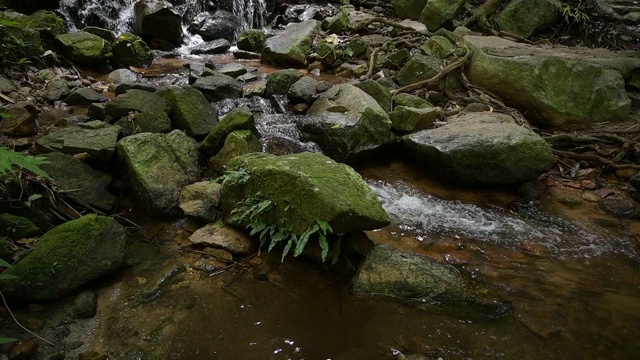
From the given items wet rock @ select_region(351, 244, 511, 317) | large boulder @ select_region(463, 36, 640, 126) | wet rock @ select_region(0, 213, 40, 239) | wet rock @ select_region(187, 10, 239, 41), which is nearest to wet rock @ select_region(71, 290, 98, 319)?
wet rock @ select_region(0, 213, 40, 239)

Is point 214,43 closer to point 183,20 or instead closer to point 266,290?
point 183,20

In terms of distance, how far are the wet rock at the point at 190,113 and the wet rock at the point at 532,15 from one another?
29.3ft

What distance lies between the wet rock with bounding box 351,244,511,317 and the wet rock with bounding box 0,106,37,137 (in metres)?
4.43

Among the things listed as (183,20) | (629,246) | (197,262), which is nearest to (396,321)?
(197,262)

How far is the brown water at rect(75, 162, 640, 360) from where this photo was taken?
2.89 m

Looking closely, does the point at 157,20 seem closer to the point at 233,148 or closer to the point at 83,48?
the point at 83,48

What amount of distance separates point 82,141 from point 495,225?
16.1 ft

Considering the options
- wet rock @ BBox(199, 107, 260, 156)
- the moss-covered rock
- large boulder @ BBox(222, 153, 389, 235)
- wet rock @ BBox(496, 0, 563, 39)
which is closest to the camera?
large boulder @ BBox(222, 153, 389, 235)

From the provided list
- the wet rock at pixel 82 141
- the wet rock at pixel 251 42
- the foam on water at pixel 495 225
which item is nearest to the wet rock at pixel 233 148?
the wet rock at pixel 82 141

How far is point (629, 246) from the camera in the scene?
4.42 metres

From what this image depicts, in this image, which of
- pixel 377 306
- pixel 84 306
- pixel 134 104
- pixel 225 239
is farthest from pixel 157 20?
pixel 377 306

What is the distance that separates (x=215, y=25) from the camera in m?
11.6

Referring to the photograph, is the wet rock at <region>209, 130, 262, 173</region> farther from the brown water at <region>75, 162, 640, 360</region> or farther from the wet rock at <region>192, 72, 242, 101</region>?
the wet rock at <region>192, 72, 242, 101</region>

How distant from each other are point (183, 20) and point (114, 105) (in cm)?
793
